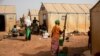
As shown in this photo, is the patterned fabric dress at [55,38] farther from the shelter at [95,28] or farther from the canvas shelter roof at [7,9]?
the canvas shelter roof at [7,9]

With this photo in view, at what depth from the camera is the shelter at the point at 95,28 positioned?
891cm

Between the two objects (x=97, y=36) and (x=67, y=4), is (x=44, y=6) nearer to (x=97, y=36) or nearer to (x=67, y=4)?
(x=67, y=4)

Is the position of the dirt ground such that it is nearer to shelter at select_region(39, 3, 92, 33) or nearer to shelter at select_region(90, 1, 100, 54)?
shelter at select_region(90, 1, 100, 54)

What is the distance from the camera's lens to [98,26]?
8.92 metres

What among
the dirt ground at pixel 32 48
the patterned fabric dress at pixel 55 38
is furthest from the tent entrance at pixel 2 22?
the patterned fabric dress at pixel 55 38

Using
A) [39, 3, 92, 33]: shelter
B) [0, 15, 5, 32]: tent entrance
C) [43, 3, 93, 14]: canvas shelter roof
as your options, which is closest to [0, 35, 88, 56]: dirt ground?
[39, 3, 92, 33]: shelter

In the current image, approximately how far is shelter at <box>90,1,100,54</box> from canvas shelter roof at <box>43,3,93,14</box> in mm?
13199

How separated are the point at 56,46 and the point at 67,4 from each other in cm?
1574

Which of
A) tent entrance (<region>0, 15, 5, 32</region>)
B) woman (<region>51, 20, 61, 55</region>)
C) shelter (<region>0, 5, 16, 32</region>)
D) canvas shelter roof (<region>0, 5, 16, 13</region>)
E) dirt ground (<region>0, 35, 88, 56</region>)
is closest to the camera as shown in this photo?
woman (<region>51, 20, 61, 55</region>)

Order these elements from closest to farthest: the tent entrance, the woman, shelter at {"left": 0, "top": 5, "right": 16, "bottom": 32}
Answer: the woman
shelter at {"left": 0, "top": 5, "right": 16, "bottom": 32}
the tent entrance

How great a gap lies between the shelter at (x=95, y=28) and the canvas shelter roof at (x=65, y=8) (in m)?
13.2

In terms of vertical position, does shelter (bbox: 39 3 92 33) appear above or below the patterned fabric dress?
above

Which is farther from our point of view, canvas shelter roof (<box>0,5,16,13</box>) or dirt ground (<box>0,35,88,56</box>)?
canvas shelter roof (<box>0,5,16,13</box>)

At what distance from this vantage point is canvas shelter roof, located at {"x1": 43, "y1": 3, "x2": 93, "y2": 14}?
76.6 feet
